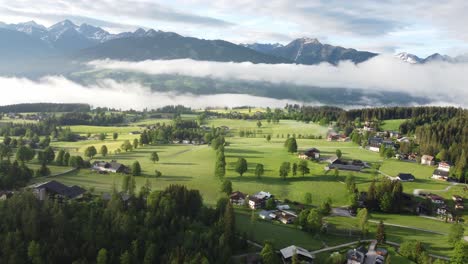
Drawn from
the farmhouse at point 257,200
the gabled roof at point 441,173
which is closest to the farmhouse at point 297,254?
the farmhouse at point 257,200

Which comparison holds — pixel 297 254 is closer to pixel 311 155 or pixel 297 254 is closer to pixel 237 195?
pixel 237 195

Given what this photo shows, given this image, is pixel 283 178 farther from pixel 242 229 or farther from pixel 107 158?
pixel 107 158

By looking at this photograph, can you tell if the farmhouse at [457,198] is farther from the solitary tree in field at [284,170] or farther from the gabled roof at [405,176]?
the solitary tree in field at [284,170]

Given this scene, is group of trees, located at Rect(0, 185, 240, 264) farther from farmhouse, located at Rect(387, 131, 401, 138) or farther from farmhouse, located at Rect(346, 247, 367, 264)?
farmhouse, located at Rect(387, 131, 401, 138)

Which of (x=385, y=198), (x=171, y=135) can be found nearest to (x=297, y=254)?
(x=385, y=198)

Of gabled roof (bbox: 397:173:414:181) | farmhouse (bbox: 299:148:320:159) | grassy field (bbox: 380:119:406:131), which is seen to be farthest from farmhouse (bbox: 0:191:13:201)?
Answer: grassy field (bbox: 380:119:406:131)
